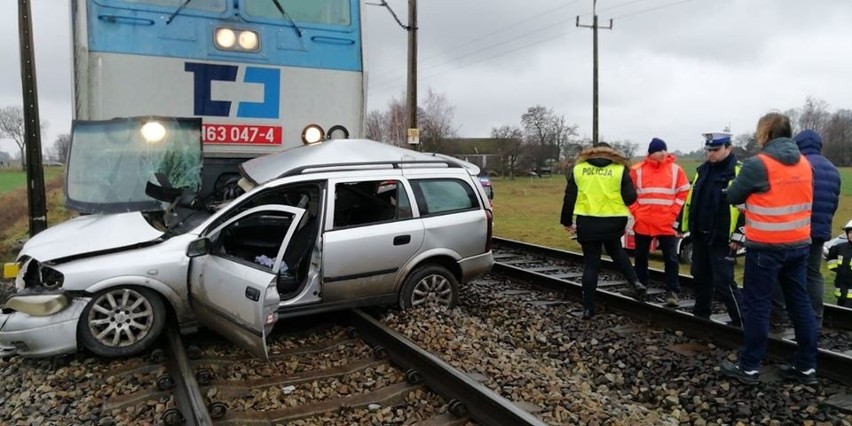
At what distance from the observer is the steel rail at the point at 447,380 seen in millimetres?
3773

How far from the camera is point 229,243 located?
6.14m

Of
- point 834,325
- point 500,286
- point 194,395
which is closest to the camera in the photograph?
point 194,395

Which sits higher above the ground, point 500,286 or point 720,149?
point 720,149

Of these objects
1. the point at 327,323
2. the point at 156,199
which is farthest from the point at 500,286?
the point at 156,199

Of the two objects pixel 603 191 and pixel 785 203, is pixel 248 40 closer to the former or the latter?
pixel 603 191

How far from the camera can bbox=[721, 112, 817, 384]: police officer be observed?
4.59 m

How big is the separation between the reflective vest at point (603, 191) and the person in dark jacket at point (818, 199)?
1.66 metres

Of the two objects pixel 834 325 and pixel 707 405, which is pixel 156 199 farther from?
pixel 834 325

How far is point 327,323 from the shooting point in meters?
6.08

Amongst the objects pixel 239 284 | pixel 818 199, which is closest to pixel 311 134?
pixel 239 284

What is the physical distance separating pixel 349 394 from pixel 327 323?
1.67 m

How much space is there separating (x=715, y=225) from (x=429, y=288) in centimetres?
276

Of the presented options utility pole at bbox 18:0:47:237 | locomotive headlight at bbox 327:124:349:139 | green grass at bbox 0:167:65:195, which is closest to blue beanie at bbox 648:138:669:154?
locomotive headlight at bbox 327:124:349:139

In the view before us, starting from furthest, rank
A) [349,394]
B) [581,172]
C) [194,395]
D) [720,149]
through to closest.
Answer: [581,172] < [720,149] < [349,394] < [194,395]
